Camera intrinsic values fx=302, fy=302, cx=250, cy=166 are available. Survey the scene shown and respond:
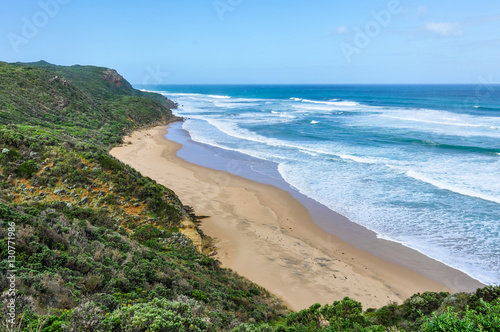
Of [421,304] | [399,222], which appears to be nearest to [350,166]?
[399,222]

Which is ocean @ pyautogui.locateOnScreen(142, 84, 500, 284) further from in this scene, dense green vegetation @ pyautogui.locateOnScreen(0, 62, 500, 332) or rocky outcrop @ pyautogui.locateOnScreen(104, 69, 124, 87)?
rocky outcrop @ pyautogui.locateOnScreen(104, 69, 124, 87)

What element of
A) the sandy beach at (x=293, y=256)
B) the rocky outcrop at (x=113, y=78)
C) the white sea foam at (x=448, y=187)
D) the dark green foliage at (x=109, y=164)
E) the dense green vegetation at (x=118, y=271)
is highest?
the rocky outcrop at (x=113, y=78)

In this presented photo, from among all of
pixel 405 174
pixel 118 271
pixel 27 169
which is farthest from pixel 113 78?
pixel 118 271

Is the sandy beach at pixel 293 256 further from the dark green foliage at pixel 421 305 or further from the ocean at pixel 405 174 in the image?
the dark green foliage at pixel 421 305

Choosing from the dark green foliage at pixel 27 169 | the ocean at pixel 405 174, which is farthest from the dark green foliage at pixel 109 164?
the ocean at pixel 405 174

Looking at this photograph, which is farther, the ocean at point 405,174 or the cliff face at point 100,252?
the ocean at point 405,174

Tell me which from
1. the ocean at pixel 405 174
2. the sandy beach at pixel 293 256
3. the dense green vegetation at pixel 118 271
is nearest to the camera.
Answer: the dense green vegetation at pixel 118 271

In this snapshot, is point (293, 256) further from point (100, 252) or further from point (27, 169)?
point (27, 169)
